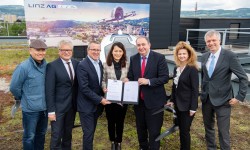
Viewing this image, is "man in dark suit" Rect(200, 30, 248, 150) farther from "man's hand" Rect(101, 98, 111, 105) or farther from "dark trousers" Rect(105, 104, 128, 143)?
"man's hand" Rect(101, 98, 111, 105)

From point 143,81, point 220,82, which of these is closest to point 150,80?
point 143,81

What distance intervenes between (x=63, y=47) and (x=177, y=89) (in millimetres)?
1634

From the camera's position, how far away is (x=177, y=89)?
336 cm

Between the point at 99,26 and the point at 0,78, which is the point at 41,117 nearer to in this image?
the point at 0,78

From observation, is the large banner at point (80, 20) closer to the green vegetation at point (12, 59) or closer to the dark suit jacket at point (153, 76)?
the green vegetation at point (12, 59)

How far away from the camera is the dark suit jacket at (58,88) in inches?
120

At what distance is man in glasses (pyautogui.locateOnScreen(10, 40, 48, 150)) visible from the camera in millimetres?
2996

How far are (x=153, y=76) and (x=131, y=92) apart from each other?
38 cm

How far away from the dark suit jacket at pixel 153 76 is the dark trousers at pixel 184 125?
31 centimetres

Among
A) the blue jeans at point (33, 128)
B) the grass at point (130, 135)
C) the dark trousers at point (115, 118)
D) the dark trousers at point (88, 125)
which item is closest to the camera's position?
the blue jeans at point (33, 128)

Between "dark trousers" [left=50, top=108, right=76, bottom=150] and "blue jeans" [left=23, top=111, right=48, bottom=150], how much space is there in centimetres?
19

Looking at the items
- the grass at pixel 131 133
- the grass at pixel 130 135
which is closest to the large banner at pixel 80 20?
the grass at pixel 131 133

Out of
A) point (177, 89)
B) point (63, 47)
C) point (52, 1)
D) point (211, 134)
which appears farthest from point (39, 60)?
point (52, 1)

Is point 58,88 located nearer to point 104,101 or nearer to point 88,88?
point 88,88
